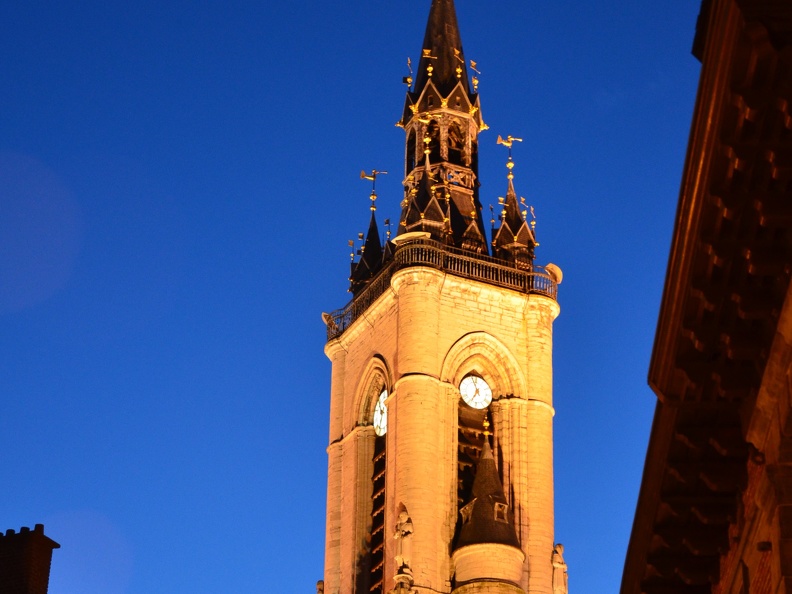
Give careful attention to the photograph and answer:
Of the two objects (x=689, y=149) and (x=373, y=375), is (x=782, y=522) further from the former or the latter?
(x=373, y=375)

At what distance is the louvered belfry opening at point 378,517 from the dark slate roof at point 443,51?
14990mm

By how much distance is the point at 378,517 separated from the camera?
5884 cm

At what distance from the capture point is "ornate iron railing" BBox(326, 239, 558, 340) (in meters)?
60.0

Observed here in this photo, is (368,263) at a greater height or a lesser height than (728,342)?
greater

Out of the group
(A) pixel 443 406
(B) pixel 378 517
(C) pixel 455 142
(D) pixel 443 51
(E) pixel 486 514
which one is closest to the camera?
(E) pixel 486 514

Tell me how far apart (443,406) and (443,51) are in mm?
17102

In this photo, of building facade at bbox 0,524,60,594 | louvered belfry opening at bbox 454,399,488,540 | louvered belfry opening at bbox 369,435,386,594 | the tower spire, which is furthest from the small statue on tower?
building facade at bbox 0,524,60,594

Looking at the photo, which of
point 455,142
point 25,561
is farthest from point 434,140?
point 25,561

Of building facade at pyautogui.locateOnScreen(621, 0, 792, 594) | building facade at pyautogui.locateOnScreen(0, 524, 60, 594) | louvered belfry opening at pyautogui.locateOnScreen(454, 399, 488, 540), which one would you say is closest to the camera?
building facade at pyautogui.locateOnScreen(621, 0, 792, 594)

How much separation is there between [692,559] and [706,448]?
184 centimetres

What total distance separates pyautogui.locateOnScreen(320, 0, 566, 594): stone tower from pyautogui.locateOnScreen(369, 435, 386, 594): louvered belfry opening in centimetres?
7

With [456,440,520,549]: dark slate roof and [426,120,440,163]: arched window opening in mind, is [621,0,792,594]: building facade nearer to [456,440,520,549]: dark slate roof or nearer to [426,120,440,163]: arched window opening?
[456,440,520,549]: dark slate roof

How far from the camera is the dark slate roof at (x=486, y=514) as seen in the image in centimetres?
5453

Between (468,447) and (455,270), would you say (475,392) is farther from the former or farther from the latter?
(455,270)
